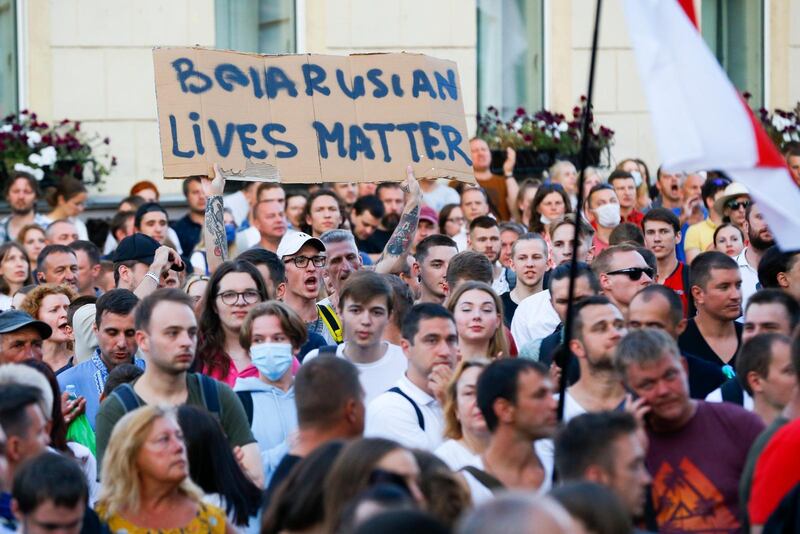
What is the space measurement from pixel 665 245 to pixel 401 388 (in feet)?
12.8

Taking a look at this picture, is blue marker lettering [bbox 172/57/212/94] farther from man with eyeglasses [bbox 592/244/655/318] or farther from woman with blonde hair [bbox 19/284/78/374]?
man with eyeglasses [bbox 592/244/655/318]

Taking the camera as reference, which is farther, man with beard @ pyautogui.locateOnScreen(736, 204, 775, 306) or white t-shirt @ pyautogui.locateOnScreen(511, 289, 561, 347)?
man with beard @ pyautogui.locateOnScreen(736, 204, 775, 306)

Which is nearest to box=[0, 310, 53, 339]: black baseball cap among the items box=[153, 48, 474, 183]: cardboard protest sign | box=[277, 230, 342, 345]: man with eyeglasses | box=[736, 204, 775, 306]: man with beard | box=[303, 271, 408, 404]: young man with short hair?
box=[303, 271, 408, 404]: young man with short hair

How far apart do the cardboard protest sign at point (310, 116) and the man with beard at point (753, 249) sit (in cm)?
173

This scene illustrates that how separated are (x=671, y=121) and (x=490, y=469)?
1.38m

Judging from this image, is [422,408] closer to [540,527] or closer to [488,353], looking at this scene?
[488,353]

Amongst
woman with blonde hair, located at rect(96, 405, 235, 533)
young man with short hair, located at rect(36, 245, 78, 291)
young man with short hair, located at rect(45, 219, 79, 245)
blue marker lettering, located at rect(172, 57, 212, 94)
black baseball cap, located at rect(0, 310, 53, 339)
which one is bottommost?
woman with blonde hair, located at rect(96, 405, 235, 533)

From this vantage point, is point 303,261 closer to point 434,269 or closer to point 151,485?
point 434,269

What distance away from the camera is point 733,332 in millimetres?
8648

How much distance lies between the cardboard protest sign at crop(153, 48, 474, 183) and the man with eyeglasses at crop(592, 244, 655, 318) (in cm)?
142

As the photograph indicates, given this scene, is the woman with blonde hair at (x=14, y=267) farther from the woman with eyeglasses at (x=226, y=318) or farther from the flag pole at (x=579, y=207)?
the flag pole at (x=579, y=207)

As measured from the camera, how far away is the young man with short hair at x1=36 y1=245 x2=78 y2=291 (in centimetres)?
1070

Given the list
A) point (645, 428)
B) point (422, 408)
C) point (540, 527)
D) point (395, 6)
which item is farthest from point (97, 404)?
point (395, 6)

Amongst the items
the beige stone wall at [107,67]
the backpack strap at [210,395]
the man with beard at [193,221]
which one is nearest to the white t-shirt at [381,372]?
the backpack strap at [210,395]
